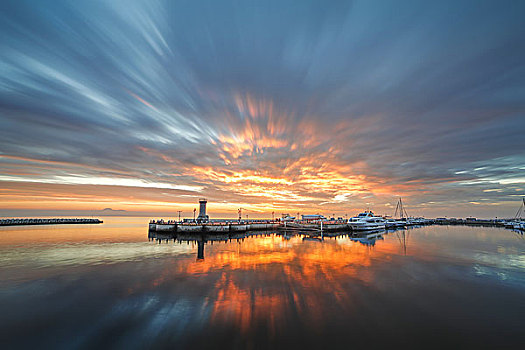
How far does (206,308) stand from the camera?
54.9 feet

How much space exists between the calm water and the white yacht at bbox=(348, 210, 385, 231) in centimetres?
5927

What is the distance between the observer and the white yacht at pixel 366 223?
89.3 m

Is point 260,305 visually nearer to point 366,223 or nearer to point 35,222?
point 366,223

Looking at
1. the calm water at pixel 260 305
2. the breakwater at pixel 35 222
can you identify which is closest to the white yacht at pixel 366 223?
the calm water at pixel 260 305

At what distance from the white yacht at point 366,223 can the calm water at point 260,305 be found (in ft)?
194

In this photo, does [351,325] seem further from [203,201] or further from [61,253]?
[203,201]

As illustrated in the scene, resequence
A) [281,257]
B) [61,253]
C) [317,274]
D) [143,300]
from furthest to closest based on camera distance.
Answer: [61,253]
[281,257]
[317,274]
[143,300]

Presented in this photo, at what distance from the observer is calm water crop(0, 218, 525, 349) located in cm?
1274

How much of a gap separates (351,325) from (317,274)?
40.0 feet

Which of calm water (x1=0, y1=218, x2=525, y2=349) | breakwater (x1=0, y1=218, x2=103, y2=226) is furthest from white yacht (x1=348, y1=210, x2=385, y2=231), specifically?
breakwater (x1=0, y1=218, x2=103, y2=226)

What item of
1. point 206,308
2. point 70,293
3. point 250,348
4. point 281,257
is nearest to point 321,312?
point 250,348

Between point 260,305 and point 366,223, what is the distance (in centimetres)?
8797

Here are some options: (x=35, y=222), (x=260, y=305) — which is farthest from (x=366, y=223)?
(x=35, y=222)

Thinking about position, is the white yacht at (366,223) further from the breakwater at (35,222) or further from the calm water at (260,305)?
the breakwater at (35,222)
